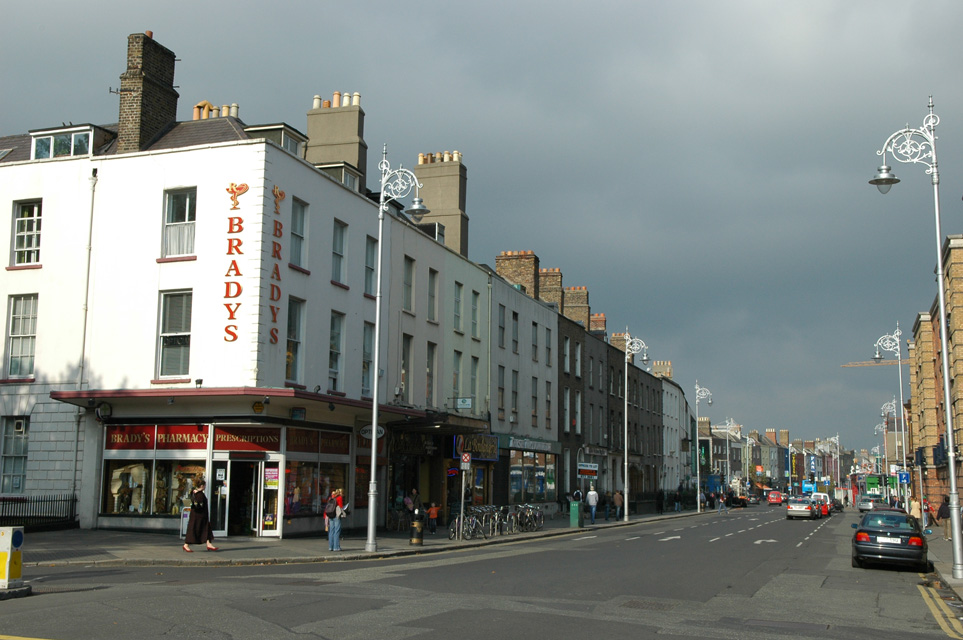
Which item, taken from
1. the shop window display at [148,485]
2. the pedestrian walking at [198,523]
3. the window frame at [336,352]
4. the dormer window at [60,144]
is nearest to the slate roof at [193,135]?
the dormer window at [60,144]

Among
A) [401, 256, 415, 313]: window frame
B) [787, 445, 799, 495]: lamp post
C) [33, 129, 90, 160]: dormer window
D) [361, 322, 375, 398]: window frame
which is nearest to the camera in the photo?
[33, 129, 90, 160]: dormer window

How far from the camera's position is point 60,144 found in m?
29.5

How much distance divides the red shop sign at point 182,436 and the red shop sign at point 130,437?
354 millimetres

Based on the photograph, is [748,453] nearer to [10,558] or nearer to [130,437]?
[130,437]

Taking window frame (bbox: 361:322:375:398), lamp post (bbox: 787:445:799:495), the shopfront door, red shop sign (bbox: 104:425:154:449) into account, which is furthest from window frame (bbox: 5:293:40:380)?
lamp post (bbox: 787:445:799:495)

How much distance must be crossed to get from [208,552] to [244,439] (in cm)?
482

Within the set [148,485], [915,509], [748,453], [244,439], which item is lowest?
[915,509]

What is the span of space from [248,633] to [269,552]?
38.8 feet

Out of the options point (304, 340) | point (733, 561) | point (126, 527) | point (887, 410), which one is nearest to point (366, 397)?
point (304, 340)

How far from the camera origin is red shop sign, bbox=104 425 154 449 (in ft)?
85.3

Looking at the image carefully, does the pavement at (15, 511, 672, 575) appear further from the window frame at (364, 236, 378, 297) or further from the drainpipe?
the window frame at (364, 236, 378, 297)

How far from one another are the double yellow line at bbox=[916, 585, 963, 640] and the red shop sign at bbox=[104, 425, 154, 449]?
2033 centimetres

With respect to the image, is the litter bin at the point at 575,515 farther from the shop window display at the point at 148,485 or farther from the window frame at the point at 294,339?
the shop window display at the point at 148,485

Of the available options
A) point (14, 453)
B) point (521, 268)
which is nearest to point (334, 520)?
point (14, 453)
